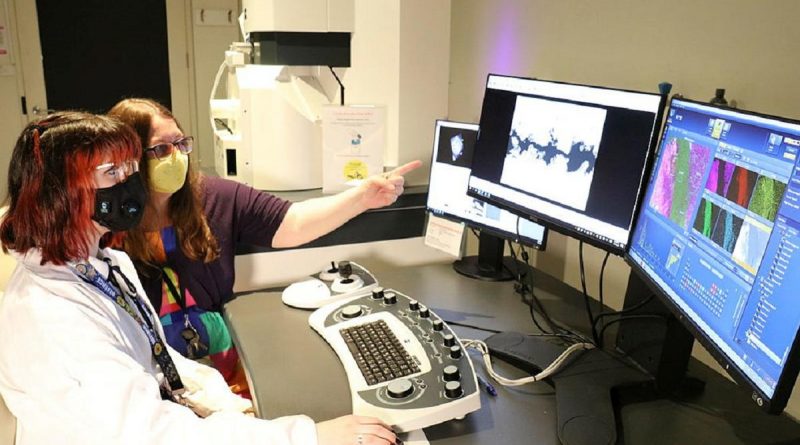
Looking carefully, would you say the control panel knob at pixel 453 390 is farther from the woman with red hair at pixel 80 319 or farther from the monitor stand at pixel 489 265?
the monitor stand at pixel 489 265

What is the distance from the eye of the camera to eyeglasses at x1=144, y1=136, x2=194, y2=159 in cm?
147

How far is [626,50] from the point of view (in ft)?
5.24

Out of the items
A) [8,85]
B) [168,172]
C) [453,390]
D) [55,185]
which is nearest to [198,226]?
[168,172]

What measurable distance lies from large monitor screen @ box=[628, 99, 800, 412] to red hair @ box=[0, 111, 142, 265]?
0.94 m

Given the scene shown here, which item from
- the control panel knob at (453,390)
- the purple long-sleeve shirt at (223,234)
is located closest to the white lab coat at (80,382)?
the control panel knob at (453,390)

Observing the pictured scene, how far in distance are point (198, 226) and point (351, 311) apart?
0.48 metres

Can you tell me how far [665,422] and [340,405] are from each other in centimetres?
57

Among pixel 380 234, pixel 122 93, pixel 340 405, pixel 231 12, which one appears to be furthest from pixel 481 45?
pixel 122 93

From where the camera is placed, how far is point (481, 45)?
2277 mm

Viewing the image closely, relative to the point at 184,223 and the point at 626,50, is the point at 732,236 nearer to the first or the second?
the point at 626,50

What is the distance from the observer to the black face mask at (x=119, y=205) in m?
1.09

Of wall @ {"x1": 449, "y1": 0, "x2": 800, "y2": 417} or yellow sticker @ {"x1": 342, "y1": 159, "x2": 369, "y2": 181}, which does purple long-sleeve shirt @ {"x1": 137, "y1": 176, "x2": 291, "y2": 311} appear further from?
wall @ {"x1": 449, "y1": 0, "x2": 800, "y2": 417}

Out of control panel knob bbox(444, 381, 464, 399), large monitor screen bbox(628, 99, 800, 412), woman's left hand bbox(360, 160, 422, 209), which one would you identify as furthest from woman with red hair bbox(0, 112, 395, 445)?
woman's left hand bbox(360, 160, 422, 209)

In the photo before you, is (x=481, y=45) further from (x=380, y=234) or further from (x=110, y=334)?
(x=110, y=334)
